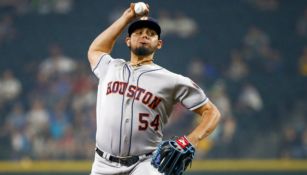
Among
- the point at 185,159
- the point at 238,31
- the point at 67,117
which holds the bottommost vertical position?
the point at 67,117

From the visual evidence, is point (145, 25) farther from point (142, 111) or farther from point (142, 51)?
point (142, 111)

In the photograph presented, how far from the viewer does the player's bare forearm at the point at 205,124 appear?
179 inches

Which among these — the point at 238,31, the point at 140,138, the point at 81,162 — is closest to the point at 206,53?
the point at 238,31

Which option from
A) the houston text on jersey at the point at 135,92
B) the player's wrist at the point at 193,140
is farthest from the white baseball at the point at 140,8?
the player's wrist at the point at 193,140

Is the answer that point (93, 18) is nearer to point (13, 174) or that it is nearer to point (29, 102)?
point (29, 102)

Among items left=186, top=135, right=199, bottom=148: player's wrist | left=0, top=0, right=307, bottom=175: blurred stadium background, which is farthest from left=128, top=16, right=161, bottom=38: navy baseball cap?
left=0, top=0, right=307, bottom=175: blurred stadium background

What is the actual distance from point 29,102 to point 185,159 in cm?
802

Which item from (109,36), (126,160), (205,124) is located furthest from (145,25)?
(126,160)

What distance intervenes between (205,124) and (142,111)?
0.41 m

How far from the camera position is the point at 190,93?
15.3ft

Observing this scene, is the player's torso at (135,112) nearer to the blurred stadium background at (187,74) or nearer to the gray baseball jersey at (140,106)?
the gray baseball jersey at (140,106)

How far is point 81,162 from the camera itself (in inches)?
447

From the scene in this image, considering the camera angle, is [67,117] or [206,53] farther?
[206,53]

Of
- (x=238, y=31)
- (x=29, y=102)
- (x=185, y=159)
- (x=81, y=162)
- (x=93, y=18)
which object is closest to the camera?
(x=185, y=159)
